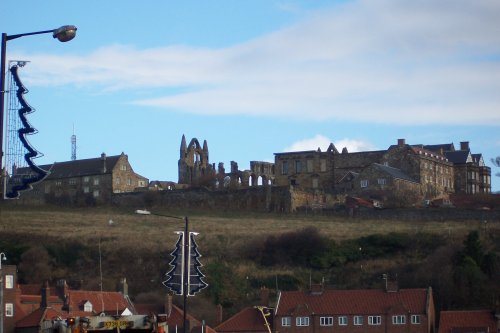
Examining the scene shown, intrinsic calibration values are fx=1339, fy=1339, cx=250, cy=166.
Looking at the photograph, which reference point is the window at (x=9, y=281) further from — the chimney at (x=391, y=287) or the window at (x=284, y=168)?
the window at (x=284, y=168)

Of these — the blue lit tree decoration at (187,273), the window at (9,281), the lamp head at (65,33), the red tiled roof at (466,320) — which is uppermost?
the lamp head at (65,33)

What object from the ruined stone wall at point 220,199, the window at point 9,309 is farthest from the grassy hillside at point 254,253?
the window at point 9,309

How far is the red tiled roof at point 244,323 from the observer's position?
8088cm

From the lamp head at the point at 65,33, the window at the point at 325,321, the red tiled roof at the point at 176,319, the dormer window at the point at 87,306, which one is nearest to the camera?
the lamp head at the point at 65,33

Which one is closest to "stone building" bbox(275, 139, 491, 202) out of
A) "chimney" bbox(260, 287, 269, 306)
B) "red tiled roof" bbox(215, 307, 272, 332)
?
"chimney" bbox(260, 287, 269, 306)

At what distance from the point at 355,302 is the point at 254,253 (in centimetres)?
2061

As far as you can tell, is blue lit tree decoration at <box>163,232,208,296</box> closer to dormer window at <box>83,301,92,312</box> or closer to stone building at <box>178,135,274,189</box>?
dormer window at <box>83,301,92,312</box>

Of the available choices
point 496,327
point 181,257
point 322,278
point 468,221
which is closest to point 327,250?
point 322,278

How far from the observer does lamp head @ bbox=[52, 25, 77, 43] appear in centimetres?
2509

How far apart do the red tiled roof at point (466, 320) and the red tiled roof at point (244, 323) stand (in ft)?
35.2

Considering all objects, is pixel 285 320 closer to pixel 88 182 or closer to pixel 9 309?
pixel 9 309

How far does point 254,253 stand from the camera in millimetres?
105188

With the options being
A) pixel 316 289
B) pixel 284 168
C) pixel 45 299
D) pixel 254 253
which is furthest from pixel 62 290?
pixel 284 168

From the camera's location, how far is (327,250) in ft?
342
